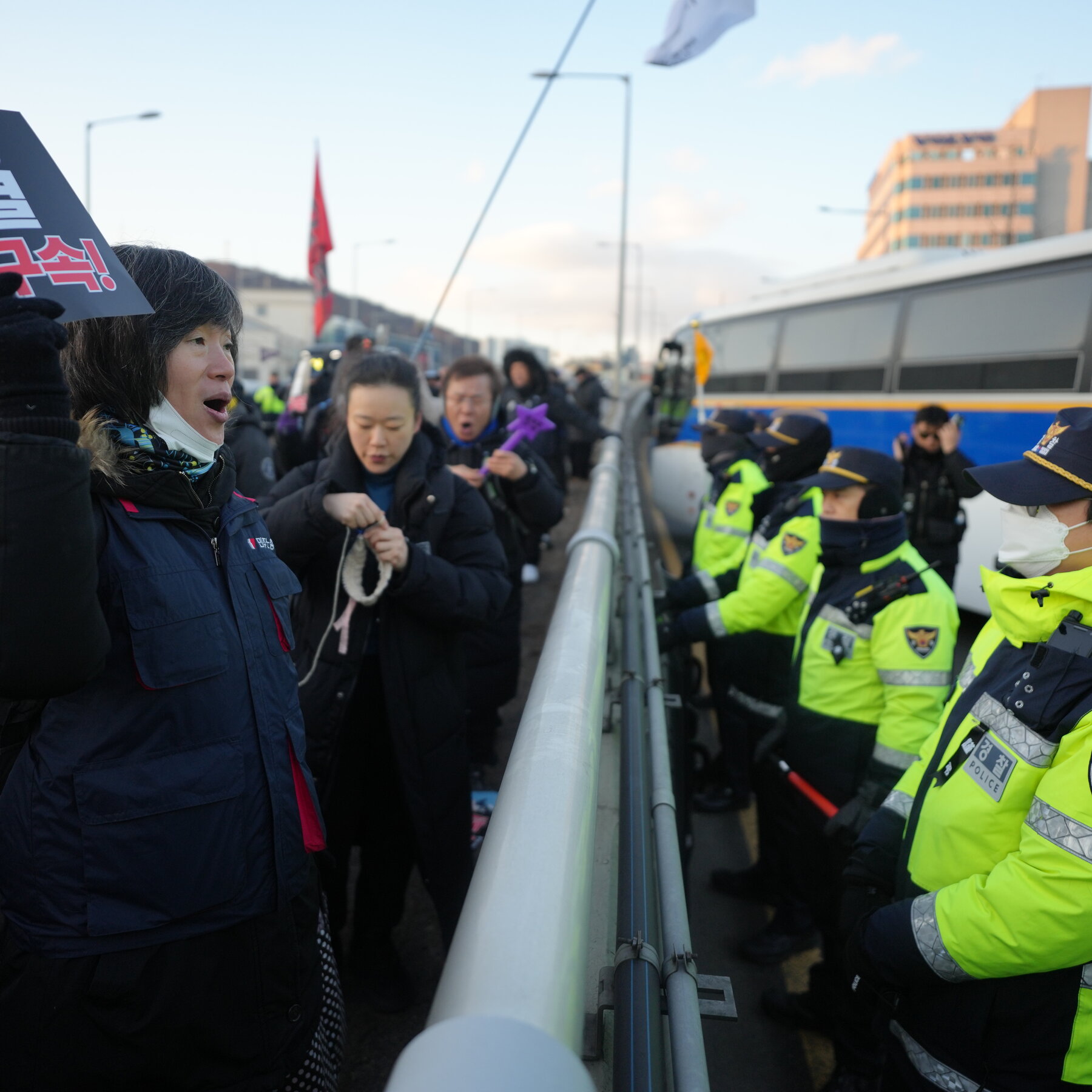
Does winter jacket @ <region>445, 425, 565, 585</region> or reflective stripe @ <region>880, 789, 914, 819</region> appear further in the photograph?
winter jacket @ <region>445, 425, 565, 585</region>

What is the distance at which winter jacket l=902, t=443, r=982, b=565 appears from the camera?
5.95 metres

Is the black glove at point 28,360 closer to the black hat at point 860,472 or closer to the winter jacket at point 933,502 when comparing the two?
the black hat at point 860,472

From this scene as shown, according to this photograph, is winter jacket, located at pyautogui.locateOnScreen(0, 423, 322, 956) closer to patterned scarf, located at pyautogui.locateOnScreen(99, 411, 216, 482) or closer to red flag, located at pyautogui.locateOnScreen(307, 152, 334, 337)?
patterned scarf, located at pyautogui.locateOnScreen(99, 411, 216, 482)

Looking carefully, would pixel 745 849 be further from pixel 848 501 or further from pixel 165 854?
pixel 165 854

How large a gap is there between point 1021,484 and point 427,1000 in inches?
90.3

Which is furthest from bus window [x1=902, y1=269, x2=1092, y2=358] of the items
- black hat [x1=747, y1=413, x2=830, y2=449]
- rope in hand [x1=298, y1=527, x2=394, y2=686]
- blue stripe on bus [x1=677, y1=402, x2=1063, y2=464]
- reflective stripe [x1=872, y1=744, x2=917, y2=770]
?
rope in hand [x1=298, y1=527, x2=394, y2=686]

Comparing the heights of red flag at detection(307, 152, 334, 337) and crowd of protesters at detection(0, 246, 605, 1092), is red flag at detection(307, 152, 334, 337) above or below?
above

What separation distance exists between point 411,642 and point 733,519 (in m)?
2.81

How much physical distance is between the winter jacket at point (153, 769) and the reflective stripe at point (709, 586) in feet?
10.8

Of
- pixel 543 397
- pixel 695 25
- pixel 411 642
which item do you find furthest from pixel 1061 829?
pixel 695 25

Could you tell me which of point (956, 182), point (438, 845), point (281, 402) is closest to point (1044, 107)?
point (956, 182)

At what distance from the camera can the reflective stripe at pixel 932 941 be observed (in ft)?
5.53

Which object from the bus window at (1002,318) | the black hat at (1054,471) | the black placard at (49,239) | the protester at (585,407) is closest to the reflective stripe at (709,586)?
the black hat at (1054,471)

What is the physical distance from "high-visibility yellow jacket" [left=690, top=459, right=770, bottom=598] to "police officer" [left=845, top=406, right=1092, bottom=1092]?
2795mm
